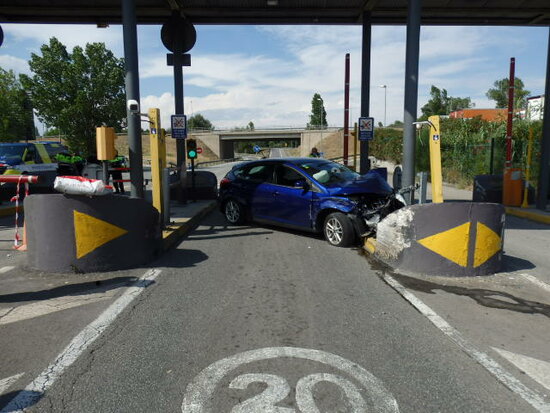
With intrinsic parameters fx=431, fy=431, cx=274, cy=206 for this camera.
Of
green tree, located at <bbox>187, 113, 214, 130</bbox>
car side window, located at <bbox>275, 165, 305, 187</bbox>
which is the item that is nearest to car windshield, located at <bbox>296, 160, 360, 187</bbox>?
car side window, located at <bbox>275, 165, 305, 187</bbox>

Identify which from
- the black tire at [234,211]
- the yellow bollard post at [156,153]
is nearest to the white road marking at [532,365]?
the yellow bollard post at [156,153]

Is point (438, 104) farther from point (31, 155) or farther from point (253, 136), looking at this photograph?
point (31, 155)

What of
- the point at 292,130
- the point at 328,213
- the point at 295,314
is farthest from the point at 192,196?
the point at 292,130

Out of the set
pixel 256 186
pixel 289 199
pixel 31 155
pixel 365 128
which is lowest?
pixel 289 199

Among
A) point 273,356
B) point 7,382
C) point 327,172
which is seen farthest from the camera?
point 327,172

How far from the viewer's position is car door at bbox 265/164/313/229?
8336mm

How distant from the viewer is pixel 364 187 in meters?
7.93

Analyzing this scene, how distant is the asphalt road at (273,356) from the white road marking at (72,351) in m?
0.08

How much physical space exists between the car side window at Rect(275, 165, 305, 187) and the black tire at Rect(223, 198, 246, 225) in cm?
127

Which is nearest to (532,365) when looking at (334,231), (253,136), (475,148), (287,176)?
(334,231)

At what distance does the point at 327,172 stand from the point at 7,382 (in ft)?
21.8

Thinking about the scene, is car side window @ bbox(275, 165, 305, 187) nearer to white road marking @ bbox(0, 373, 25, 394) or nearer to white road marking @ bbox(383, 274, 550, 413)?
white road marking @ bbox(383, 274, 550, 413)

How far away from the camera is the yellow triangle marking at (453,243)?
18.7ft

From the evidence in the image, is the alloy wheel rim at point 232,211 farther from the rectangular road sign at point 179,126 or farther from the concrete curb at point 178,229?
the rectangular road sign at point 179,126
